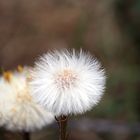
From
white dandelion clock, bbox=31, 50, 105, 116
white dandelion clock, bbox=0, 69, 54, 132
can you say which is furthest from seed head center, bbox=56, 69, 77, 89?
white dandelion clock, bbox=0, 69, 54, 132

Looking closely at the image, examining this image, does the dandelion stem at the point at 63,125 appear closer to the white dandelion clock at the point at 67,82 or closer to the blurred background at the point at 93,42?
the white dandelion clock at the point at 67,82

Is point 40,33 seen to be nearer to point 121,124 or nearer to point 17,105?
point 121,124

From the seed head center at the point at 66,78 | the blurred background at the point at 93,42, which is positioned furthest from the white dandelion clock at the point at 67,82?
the blurred background at the point at 93,42

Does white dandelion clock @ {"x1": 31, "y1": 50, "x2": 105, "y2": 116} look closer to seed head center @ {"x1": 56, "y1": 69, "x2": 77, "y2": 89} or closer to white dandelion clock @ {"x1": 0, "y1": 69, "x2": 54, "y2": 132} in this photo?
seed head center @ {"x1": 56, "y1": 69, "x2": 77, "y2": 89}

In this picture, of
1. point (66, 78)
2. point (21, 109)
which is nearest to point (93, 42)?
point (21, 109)

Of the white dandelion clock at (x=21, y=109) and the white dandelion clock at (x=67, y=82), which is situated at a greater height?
the white dandelion clock at (x=21, y=109)

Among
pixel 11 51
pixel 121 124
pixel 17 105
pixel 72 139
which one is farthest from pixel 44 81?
pixel 11 51

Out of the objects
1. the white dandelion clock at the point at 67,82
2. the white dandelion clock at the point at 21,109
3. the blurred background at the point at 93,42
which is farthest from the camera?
the blurred background at the point at 93,42
